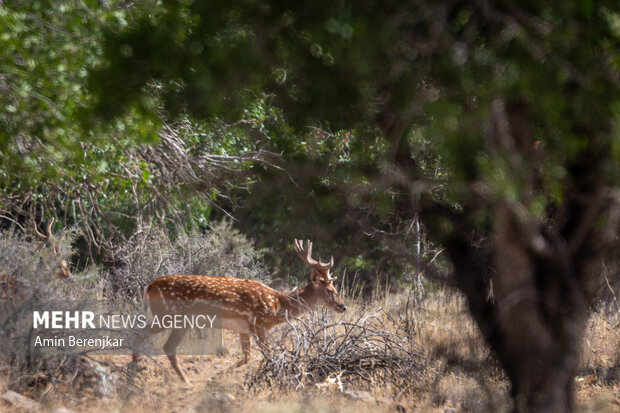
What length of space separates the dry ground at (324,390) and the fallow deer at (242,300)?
0.42 metres

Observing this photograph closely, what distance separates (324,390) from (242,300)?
1.79 m

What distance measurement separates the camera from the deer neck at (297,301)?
8.67 m

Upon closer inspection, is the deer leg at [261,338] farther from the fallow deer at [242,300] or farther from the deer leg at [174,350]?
the deer leg at [174,350]

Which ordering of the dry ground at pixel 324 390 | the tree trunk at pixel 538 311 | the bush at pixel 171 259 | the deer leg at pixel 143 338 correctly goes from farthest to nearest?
the bush at pixel 171 259, the deer leg at pixel 143 338, the dry ground at pixel 324 390, the tree trunk at pixel 538 311

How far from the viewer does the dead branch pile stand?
7344mm

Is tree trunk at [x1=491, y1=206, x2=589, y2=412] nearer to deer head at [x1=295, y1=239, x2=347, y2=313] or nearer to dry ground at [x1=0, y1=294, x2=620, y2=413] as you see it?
dry ground at [x1=0, y1=294, x2=620, y2=413]

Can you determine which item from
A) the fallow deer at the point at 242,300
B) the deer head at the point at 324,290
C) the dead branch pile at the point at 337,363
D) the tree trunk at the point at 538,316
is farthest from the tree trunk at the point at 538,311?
the deer head at the point at 324,290

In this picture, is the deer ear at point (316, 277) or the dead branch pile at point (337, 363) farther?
the deer ear at point (316, 277)

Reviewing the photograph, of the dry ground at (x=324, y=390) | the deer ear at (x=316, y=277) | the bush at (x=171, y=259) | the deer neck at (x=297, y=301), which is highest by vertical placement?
the bush at (x=171, y=259)

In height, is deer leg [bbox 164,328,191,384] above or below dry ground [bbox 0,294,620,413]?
above

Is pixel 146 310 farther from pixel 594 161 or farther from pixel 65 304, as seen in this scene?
pixel 594 161

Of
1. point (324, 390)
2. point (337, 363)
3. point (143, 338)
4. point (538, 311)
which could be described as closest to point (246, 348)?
point (143, 338)

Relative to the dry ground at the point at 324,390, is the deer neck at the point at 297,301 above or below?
above

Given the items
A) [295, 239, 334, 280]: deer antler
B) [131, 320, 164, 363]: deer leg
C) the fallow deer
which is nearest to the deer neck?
the fallow deer
